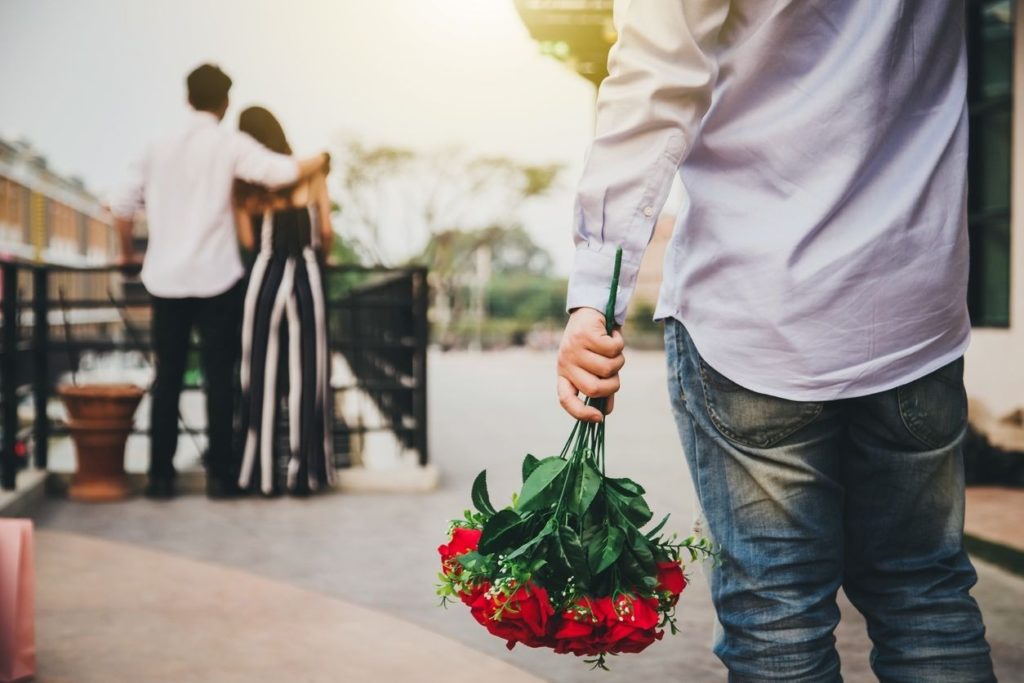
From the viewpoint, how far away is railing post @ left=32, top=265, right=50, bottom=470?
5.48 m

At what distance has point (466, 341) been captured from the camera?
53.8 meters

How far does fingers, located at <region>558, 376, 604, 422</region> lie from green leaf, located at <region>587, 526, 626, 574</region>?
0.49 feet

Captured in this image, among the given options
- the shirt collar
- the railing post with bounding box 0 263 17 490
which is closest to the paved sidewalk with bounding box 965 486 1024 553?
the shirt collar

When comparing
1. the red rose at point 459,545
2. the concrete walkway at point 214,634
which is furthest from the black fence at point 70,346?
the red rose at point 459,545

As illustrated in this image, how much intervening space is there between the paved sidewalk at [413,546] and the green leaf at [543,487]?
61.6 inches

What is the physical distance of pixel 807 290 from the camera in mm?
1410

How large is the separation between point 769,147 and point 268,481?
14.2ft

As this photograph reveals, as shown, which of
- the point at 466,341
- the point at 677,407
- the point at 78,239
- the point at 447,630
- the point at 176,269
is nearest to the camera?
the point at 677,407

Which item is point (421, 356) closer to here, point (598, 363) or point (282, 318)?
point (282, 318)

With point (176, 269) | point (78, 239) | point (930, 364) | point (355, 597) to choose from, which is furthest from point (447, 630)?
point (78, 239)

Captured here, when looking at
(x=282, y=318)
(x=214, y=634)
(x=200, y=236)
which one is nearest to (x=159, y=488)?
(x=282, y=318)

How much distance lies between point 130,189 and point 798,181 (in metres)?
4.49

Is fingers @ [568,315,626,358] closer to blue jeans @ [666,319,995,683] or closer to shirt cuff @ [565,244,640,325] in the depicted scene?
shirt cuff @ [565,244,640,325]

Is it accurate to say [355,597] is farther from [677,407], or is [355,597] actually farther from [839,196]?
[839,196]
